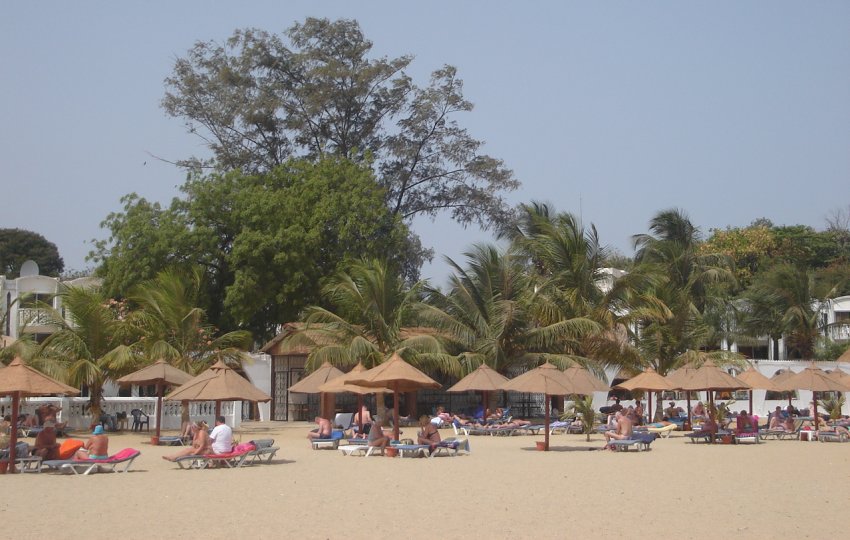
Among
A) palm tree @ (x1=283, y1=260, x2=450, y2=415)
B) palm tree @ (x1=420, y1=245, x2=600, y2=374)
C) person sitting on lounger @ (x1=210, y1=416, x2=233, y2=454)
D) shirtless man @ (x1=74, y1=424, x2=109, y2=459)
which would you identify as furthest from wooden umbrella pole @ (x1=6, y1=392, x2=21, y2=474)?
palm tree @ (x1=420, y1=245, x2=600, y2=374)

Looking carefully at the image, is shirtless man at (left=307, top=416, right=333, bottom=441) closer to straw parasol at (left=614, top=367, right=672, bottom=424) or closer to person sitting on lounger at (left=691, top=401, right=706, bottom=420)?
straw parasol at (left=614, top=367, right=672, bottom=424)

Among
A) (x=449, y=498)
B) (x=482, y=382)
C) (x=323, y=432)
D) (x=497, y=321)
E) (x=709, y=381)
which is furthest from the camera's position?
(x=497, y=321)

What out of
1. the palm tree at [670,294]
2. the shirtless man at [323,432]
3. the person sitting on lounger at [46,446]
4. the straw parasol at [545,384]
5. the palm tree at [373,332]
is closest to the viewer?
the person sitting on lounger at [46,446]

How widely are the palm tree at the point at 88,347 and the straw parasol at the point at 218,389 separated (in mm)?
5350

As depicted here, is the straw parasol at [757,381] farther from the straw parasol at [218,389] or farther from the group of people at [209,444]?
the group of people at [209,444]

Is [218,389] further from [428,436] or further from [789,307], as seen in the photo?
[789,307]

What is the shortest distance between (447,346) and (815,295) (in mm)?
20019

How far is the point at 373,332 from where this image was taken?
31.0 m

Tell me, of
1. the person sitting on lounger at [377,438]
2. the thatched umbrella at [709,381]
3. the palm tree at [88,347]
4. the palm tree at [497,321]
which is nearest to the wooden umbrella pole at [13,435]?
the person sitting on lounger at [377,438]

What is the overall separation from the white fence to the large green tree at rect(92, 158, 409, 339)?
5975 mm

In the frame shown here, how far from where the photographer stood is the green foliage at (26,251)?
7444cm

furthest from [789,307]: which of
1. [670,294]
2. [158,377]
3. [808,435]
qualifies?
[158,377]

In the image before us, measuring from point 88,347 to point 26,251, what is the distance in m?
54.6

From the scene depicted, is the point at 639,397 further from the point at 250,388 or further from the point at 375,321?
the point at 250,388
